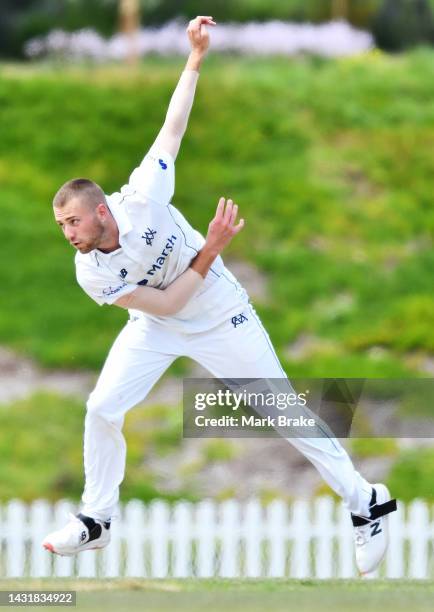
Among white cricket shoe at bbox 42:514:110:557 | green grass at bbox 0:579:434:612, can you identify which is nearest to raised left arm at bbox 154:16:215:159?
white cricket shoe at bbox 42:514:110:557

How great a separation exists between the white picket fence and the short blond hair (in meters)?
3.65

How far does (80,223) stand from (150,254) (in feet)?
1.18

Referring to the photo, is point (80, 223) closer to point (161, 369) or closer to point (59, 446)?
point (161, 369)

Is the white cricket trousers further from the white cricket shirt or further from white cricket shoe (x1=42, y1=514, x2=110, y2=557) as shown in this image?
white cricket shoe (x1=42, y1=514, x2=110, y2=557)

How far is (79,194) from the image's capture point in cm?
534

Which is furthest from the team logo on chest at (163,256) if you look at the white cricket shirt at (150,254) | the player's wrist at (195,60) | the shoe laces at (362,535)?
the shoe laces at (362,535)

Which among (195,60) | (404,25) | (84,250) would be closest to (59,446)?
(84,250)

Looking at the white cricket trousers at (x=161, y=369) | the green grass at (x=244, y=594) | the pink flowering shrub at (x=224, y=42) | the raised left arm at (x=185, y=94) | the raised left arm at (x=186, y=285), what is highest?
the pink flowering shrub at (x=224, y=42)

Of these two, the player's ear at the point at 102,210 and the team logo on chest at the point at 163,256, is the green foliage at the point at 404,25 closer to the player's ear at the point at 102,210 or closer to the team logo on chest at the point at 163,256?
the team logo on chest at the point at 163,256

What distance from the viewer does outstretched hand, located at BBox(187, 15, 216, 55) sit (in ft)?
18.7

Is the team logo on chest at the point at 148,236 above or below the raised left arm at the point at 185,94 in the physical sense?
below

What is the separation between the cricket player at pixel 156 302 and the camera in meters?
5.50

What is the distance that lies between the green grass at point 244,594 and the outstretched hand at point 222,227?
58.9 inches

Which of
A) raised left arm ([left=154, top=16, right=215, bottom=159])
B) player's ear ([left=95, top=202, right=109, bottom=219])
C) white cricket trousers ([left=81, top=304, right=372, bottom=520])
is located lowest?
white cricket trousers ([left=81, top=304, right=372, bottom=520])
